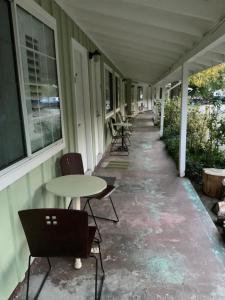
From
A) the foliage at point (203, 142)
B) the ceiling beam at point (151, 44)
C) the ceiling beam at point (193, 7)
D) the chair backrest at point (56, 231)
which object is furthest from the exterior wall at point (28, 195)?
the foliage at point (203, 142)

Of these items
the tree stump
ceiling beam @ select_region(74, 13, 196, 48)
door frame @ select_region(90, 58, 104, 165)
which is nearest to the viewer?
ceiling beam @ select_region(74, 13, 196, 48)

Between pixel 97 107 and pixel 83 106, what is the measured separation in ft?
3.80

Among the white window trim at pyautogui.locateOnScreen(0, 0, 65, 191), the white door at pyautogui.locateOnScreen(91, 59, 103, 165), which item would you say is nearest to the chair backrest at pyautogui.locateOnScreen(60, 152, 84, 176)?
the white window trim at pyautogui.locateOnScreen(0, 0, 65, 191)

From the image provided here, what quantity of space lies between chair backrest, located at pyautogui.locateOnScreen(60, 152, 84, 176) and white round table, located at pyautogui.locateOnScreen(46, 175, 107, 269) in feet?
1.17

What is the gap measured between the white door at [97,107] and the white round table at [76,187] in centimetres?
286

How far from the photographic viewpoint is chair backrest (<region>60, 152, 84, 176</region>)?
9.44ft

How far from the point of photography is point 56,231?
1565 mm

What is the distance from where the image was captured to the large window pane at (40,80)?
7.02 feet

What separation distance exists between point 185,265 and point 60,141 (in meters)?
1.88

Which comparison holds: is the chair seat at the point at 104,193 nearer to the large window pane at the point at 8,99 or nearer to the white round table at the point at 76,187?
the white round table at the point at 76,187

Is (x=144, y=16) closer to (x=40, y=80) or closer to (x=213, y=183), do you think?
(x=40, y=80)

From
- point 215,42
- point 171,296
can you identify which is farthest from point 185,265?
point 215,42

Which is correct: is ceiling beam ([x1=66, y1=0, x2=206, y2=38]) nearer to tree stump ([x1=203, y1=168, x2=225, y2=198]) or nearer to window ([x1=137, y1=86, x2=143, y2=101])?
tree stump ([x1=203, y1=168, x2=225, y2=198])

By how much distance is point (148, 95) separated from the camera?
23.9m
